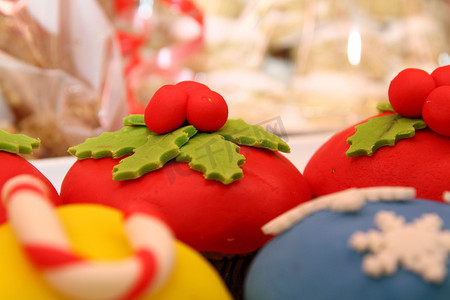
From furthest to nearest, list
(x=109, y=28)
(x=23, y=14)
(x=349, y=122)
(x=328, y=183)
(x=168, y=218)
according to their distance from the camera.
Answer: (x=349, y=122)
(x=109, y=28)
(x=23, y=14)
(x=328, y=183)
(x=168, y=218)

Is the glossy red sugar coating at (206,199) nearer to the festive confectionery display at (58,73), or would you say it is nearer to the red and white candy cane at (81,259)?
the red and white candy cane at (81,259)

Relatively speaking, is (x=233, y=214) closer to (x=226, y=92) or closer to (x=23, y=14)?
(x=23, y=14)

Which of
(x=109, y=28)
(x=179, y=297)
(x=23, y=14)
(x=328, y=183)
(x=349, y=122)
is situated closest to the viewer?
(x=179, y=297)

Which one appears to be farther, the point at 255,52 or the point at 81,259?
the point at 255,52

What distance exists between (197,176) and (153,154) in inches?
2.5

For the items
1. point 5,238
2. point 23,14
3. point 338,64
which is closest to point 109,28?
point 23,14

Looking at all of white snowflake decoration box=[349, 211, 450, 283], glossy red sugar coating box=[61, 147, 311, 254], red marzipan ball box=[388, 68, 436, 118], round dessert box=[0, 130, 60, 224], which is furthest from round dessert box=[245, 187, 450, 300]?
round dessert box=[0, 130, 60, 224]

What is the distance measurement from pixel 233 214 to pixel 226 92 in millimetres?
1429

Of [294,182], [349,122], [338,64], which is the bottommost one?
[349,122]

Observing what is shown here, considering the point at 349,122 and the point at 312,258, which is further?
the point at 349,122

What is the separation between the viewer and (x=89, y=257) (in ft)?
1.42

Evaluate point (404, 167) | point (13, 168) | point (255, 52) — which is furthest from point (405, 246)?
point (255, 52)

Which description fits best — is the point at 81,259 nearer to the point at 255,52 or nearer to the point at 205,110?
the point at 205,110

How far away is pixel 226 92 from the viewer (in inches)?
80.7
